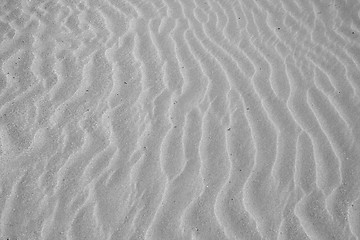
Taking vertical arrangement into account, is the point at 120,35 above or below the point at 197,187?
above

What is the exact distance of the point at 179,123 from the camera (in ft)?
12.3

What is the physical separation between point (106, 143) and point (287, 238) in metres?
1.63

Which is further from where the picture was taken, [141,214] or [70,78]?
[70,78]

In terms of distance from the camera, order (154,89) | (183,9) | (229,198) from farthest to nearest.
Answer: (183,9) → (154,89) → (229,198)

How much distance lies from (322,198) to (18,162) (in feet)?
7.90

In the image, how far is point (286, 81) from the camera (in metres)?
4.19

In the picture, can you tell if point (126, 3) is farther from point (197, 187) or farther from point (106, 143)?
point (197, 187)

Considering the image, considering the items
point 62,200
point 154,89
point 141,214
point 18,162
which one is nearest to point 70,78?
point 154,89

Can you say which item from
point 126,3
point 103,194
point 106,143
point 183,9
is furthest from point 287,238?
point 126,3

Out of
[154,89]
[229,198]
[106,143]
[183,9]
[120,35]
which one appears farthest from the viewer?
[183,9]

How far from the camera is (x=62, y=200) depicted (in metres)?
3.16

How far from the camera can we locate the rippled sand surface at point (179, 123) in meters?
3.09

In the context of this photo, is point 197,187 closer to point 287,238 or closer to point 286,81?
point 287,238

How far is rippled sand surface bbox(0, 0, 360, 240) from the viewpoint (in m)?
3.09
